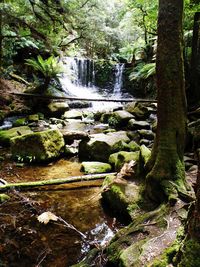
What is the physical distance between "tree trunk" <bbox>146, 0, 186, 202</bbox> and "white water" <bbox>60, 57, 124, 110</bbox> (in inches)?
442

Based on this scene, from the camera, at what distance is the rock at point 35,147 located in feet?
19.9

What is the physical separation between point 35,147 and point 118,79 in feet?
39.7

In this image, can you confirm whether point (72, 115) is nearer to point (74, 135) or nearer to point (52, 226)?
point (74, 135)

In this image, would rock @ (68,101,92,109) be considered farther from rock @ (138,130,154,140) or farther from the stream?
the stream

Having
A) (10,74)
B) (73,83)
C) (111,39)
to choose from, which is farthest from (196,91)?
(111,39)

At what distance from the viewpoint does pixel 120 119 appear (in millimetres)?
9852

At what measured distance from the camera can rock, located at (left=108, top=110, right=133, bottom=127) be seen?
32.2ft

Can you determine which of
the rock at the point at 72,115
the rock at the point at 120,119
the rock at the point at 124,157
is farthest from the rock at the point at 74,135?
the rock at the point at 72,115

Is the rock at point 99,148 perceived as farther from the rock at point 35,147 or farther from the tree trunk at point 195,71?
the tree trunk at point 195,71

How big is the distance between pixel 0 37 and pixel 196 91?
6.90 meters

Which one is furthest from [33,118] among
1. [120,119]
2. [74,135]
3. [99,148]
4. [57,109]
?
[99,148]

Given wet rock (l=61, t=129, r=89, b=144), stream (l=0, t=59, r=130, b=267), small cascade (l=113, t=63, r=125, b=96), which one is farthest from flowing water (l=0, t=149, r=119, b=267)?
small cascade (l=113, t=63, r=125, b=96)

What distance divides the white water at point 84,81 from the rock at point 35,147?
849 cm

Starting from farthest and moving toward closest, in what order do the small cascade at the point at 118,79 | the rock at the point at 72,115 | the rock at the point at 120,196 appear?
the small cascade at the point at 118,79 < the rock at the point at 72,115 < the rock at the point at 120,196
